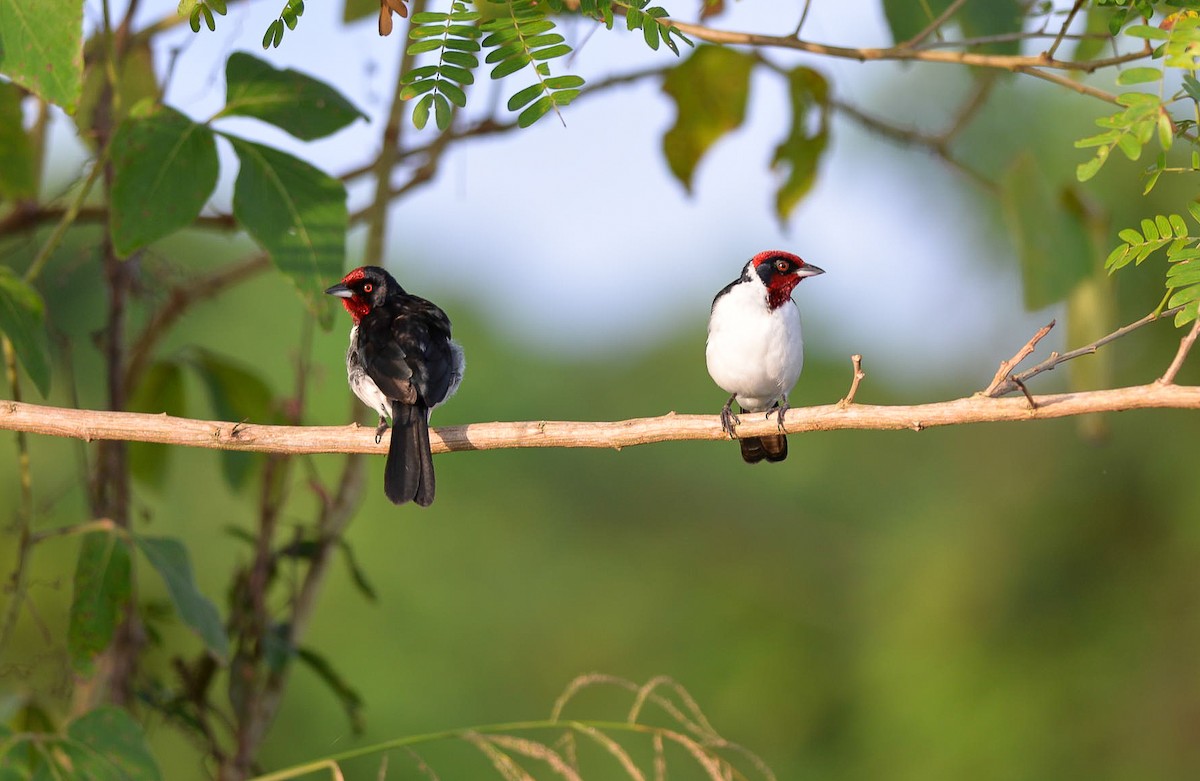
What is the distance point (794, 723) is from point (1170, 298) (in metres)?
13.8

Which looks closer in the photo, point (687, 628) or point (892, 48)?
point (892, 48)

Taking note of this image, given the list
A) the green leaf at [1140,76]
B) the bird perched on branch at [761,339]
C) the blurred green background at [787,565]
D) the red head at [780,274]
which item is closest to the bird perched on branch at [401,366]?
the bird perched on branch at [761,339]

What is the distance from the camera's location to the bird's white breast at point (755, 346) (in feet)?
10.3

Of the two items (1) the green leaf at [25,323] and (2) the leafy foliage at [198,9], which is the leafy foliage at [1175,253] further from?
(1) the green leaf at [25,323]

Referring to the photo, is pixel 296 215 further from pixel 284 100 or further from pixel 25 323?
pixel 25 323

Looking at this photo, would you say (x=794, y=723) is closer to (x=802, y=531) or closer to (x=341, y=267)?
(x=802, y=531)

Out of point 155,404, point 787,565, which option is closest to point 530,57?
point 155,404

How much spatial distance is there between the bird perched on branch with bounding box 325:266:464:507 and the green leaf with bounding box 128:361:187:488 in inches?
28.8

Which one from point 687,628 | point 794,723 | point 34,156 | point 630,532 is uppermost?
point 34,156

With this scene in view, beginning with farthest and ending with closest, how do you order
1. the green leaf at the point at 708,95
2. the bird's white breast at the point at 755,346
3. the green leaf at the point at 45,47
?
the green leaf at the point at 708,95 < the bird's white breast at the point at 755,346 < the green leaf at the point at 45,47

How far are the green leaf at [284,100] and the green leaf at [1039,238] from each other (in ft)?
5.82

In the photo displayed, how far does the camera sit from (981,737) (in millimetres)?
12961

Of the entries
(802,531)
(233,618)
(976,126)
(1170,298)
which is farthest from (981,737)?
(1170,298)

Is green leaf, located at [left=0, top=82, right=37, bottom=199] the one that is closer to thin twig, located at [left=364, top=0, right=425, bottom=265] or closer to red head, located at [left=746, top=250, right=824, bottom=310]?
thin twig, located at [left=364, top=0, right=425, bottom=265]
